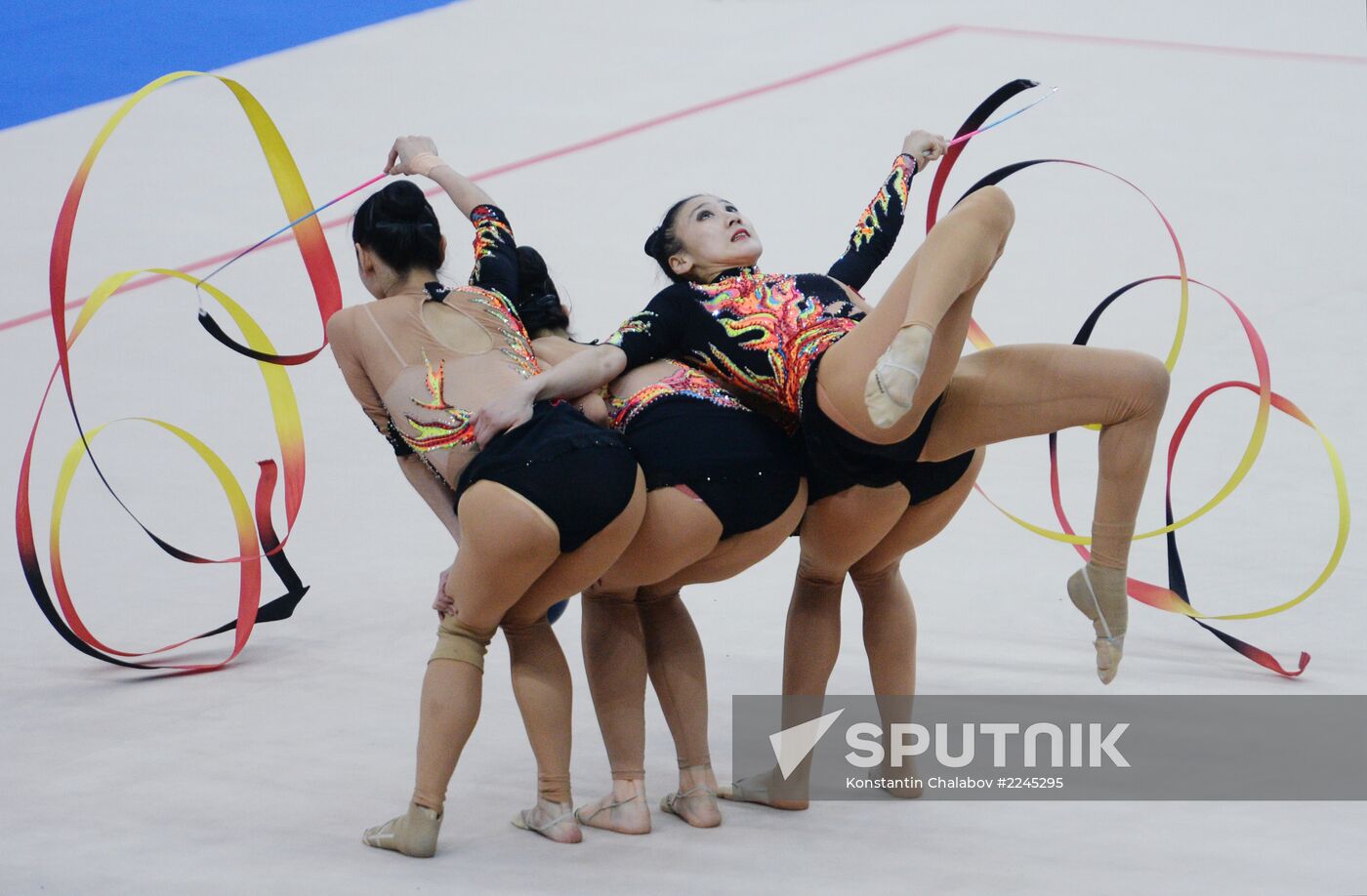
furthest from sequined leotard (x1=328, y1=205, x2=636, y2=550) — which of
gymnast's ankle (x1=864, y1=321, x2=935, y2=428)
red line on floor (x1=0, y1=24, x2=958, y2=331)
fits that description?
red line on floor (x1=0, y1=24, x2=958, y2=331)

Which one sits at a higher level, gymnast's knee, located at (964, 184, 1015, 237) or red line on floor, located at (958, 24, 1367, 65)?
red line on floor, located at (958, 24, 1367, 65)

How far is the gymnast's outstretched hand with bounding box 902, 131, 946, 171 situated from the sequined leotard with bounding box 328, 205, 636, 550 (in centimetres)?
90

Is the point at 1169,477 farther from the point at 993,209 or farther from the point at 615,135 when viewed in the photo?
the point at 615,135

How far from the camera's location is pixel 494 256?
3053 mm

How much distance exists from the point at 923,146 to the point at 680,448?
0.91 meters

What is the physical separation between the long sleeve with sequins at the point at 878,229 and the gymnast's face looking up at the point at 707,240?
0.72 feet

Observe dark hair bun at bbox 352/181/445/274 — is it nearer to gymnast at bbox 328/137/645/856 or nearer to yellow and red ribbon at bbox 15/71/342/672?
gymnast at bbox 328/137/645/856

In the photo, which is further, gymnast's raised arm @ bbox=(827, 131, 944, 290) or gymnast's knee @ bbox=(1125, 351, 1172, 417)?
gymnast's raised arm @ bbox=(827, 131, 944, 290)

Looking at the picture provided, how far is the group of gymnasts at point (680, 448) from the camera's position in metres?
2.59

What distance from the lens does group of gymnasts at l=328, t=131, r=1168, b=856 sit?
102 inches

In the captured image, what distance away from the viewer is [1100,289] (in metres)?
5.76

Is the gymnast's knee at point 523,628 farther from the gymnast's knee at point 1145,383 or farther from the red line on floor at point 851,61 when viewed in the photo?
the red line on floor at point 851,61

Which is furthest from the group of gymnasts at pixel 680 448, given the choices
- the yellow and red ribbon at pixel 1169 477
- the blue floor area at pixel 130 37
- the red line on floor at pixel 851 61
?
the blue floor area at pixel 130 37

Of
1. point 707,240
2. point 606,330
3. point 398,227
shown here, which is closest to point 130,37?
point 606,330
